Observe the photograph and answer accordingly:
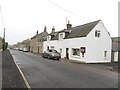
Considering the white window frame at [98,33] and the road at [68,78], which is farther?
the white window frame at [98,33]

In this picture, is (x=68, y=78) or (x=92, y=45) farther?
(x=92, y=45)

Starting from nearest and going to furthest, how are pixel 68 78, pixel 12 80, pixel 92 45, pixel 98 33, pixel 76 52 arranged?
pixel 12 80
pixel 68 78
pixel 92 45
pixel 98 33
pixel 76 52

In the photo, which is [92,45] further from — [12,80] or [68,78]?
[12,80]

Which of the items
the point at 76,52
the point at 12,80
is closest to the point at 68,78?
the point at 12,80

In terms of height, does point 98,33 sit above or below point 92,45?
above

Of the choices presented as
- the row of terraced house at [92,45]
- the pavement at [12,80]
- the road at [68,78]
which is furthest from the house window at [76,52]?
the pavement at [12,80]

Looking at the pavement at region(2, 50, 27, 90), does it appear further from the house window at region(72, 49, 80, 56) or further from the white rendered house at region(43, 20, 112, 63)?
the house window at region(72, 49, 80, 56)

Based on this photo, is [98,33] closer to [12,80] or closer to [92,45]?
[92,45]

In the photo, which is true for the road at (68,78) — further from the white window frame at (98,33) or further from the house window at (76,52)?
the house window at (76,52)

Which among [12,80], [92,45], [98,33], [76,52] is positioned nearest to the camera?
[12,80]

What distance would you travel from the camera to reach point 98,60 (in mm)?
38344

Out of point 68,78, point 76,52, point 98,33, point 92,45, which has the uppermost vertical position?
point 98,33

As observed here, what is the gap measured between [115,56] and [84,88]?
3430 centimetres

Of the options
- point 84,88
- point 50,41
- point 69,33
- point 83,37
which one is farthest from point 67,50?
point 84,88
